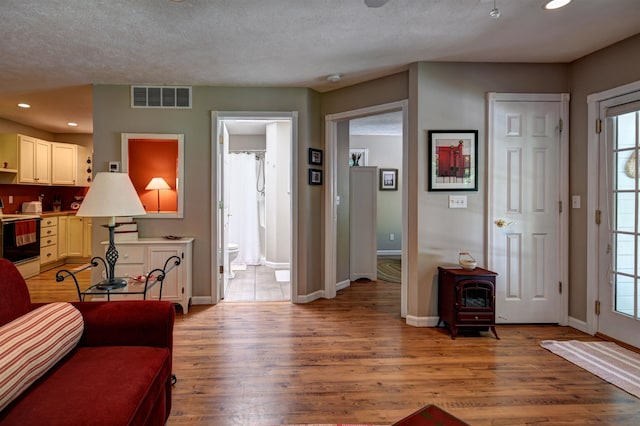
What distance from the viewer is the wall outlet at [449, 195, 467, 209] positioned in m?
3.37

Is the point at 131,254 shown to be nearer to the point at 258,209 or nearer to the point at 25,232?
the point at 25,232

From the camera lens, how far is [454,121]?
3.37m

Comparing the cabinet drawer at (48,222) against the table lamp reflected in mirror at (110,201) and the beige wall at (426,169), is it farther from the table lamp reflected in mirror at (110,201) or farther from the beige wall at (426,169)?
the beige wall at (426,169)

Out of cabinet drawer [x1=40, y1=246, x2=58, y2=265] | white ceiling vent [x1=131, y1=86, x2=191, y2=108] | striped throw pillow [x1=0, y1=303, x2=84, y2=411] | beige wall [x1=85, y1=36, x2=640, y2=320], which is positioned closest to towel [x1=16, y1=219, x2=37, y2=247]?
cabinet drawer [x1=40, y1=246, x2=58, y2=265]

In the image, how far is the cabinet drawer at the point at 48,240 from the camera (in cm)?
569

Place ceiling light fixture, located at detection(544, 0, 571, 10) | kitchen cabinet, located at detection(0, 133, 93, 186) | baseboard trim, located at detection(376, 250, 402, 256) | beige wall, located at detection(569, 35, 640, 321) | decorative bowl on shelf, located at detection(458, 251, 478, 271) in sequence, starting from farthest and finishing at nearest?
baseboard trim, located at detection(376, 250, 402, 256) < kitchen cabinet, located at detection(0, 133, 93, 186) < decorative bowl on shelf, located at detection(458, 251, 478, 271) < beige wall, located at detection(569, 35, 640, 321) < ceiling light fixture, located at detection(544, 0, 571, 10)

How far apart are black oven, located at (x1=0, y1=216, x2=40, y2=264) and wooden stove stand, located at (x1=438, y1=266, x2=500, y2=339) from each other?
5786 millimetres

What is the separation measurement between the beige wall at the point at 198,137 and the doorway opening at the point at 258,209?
48cm

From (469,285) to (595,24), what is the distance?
225cm

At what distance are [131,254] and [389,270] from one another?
3975 millimetres

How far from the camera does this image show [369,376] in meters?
2.38

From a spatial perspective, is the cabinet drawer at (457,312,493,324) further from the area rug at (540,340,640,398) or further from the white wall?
the white wall

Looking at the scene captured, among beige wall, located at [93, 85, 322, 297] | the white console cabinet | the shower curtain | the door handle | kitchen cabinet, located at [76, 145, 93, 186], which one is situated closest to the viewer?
the door handle

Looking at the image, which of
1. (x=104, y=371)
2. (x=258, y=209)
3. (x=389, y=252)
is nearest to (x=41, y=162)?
(x=258, y=209)
